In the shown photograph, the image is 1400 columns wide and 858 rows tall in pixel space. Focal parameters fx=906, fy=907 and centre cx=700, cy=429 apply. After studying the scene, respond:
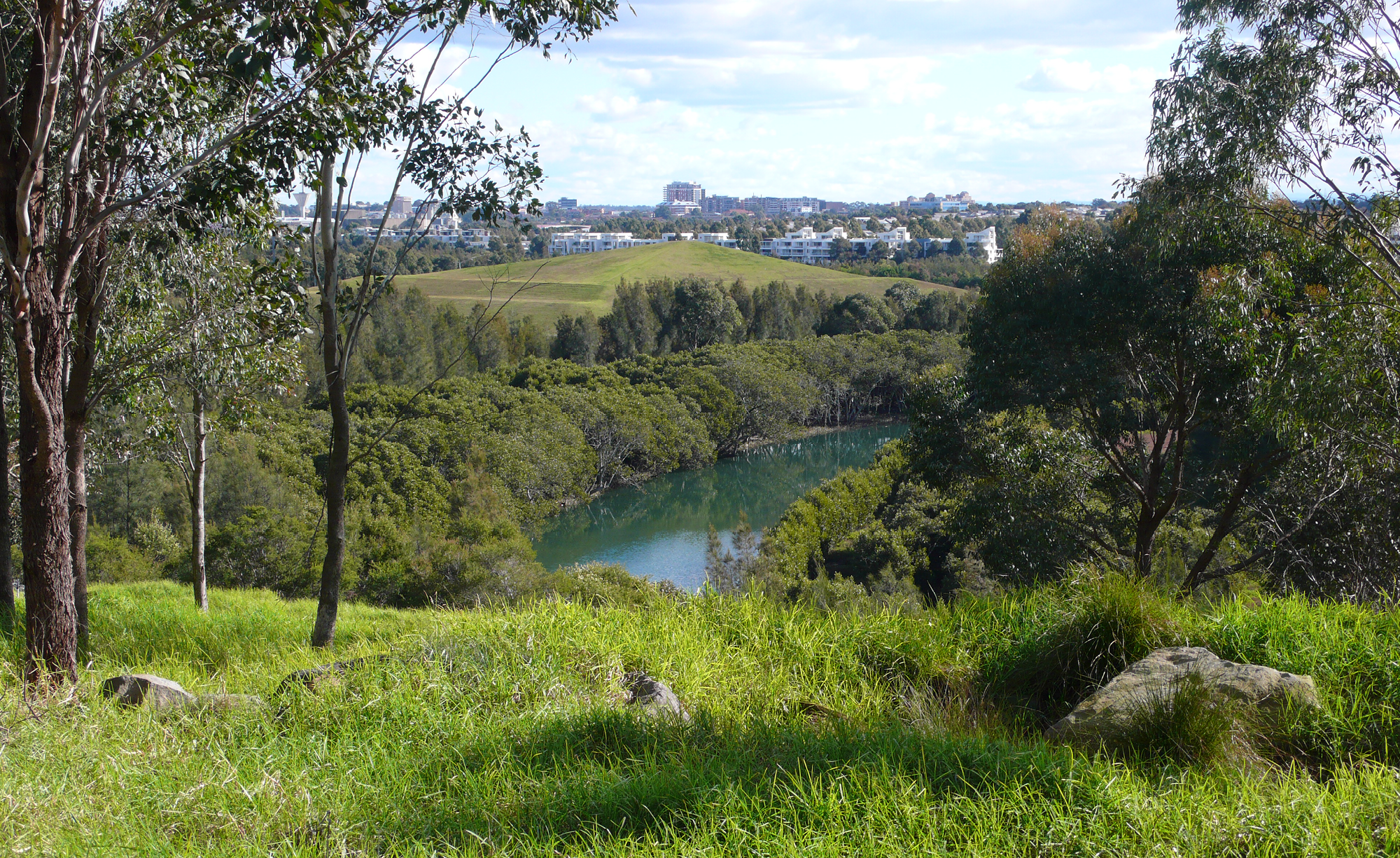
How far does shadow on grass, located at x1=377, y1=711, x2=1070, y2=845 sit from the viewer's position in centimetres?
254

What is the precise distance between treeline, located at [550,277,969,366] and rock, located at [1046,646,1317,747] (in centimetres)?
4474

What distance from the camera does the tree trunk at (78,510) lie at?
589 centimetres

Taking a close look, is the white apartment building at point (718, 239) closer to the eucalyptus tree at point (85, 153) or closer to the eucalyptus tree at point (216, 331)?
the eucalyptus tree at point (216, 331)

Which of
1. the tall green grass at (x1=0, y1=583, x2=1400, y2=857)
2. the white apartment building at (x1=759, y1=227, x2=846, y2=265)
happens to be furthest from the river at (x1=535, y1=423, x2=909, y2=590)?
the white apartment building at (x1=759, y1=227, x2=846, y2=265)

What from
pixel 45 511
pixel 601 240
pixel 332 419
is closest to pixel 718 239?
pixel 601 240

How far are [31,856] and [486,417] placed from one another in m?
30.0

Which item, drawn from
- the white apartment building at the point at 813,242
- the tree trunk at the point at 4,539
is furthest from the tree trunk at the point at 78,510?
the white apartment building at the point at 813,242

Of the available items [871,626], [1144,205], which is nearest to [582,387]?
[1144,205]

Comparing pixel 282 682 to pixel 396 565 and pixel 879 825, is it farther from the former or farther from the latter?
pixel 396 565

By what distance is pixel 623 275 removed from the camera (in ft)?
256

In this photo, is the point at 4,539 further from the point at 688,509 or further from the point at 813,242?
the point at 813,242

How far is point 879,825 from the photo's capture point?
242 centimetres

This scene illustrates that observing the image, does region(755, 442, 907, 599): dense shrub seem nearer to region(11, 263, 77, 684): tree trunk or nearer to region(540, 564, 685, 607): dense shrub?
region(540, 564, 685, 607): dense shrub

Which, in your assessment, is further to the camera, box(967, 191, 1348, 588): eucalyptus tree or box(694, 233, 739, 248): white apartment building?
box(694, 233, 739, 248): white apartment building
